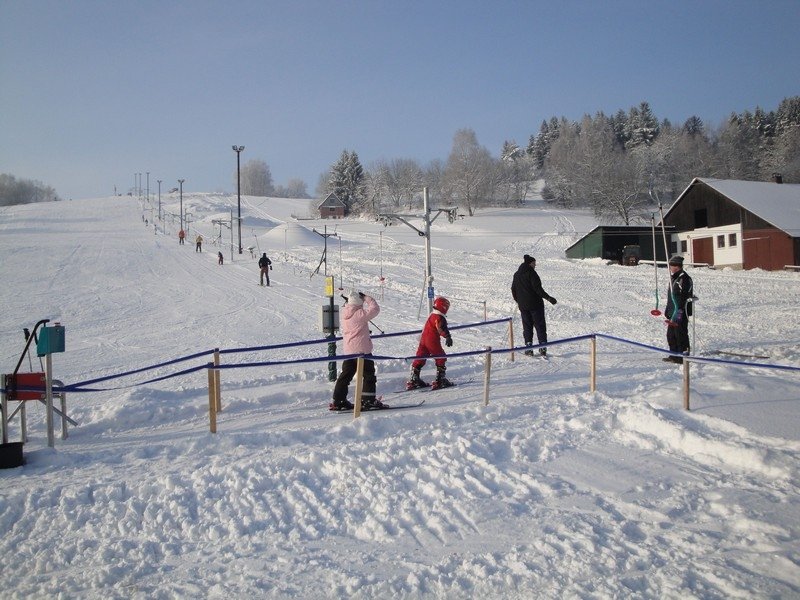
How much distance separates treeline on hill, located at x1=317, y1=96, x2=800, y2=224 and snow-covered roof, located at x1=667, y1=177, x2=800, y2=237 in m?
25.9

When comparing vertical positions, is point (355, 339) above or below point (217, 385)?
above

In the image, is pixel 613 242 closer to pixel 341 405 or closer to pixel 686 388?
pixel 686 388

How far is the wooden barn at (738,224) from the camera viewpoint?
1353 inches

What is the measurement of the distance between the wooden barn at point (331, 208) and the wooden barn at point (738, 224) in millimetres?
65207

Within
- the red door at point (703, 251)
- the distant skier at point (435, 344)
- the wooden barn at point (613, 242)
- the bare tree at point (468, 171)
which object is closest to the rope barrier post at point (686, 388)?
the distant skier at point (435, 344)

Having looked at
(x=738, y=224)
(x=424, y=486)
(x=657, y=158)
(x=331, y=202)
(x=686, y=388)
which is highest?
(x=657, y=158)

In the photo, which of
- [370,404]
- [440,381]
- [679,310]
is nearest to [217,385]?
[370,404]

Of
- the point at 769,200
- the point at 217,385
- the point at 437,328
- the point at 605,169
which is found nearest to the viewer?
the point at 217,385

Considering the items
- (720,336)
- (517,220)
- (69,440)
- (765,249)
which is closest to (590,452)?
(69,440)

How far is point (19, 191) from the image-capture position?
140750 millimetres

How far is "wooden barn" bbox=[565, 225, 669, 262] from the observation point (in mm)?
43094

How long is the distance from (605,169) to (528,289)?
72.0m

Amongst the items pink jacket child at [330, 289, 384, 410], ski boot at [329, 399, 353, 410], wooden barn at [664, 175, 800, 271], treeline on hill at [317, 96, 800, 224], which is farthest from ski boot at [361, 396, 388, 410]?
treeline on hill at [317, 96, 800, 224]

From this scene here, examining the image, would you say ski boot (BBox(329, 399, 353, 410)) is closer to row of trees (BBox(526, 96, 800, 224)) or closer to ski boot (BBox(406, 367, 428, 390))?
ski boot (BBox(406, 367, 428, 390))
